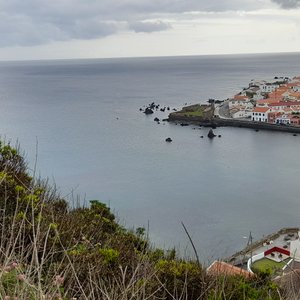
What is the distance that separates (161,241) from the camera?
10.3 metres

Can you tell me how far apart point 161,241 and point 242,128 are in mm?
15812

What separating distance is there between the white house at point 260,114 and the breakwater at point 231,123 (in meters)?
0.79

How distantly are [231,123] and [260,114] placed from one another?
2052 millimetres

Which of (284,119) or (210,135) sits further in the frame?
(284,119)

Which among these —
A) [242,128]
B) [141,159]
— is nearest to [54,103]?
[242,128]

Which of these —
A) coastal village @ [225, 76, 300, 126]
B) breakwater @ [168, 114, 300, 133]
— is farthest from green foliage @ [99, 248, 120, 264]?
coastal village @ [225, 76, 300, 126]

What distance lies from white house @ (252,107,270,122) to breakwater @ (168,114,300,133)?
2.60 feet

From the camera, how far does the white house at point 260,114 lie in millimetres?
26014

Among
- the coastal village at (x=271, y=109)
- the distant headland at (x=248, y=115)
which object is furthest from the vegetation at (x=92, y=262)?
the coastal village at (x=271, y=109)

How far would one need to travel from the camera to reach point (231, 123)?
1010 inches

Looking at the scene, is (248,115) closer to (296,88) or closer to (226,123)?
(226,123)

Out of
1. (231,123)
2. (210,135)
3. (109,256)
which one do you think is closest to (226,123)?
(231,123)

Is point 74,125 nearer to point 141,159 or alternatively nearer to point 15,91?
point 141,159

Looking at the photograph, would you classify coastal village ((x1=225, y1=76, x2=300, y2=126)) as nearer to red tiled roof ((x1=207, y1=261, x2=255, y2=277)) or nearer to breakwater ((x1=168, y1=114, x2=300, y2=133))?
breakwater ((x1=168, y1=114, x2=300, y2=133))
